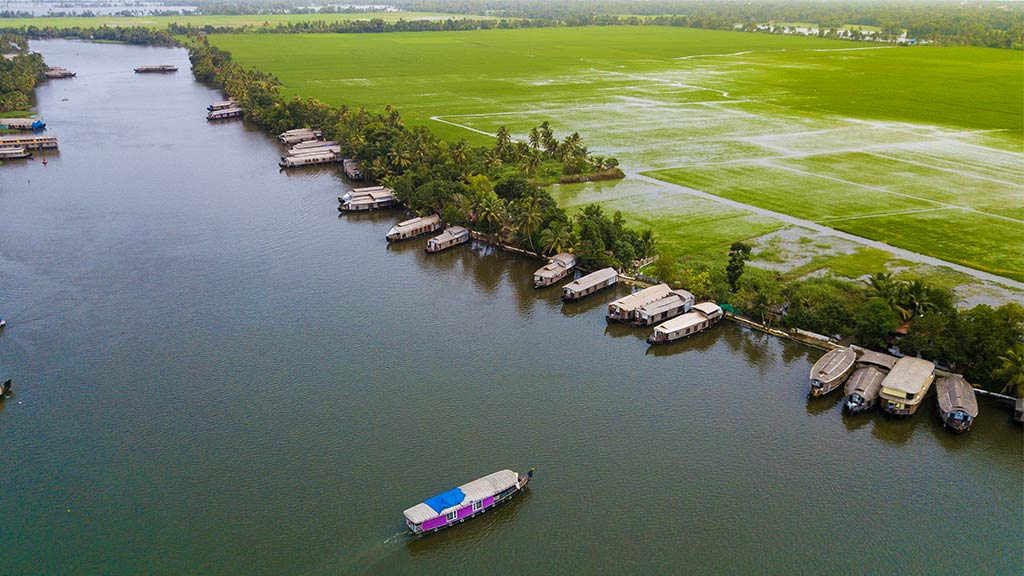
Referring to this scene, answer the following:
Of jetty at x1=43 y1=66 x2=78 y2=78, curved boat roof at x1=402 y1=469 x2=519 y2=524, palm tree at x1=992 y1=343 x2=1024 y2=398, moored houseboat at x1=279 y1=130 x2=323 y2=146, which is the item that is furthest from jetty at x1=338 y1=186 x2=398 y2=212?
jetty at x1=43 y1=66 x2=78 y2=78

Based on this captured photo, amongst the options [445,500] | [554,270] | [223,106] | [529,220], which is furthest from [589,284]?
[223,106]

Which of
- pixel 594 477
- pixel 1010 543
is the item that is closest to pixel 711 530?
pixel 594 477

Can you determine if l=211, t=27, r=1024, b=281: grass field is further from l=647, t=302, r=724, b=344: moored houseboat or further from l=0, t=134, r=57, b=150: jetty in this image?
l=0, t=134, r=57, b=150: jetty

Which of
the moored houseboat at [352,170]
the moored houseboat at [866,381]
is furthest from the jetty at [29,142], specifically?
the moored houseboat at [866,381]

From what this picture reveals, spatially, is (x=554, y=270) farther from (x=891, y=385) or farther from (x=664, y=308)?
(x=891, y=385)

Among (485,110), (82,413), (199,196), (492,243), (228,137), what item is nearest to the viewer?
(82,413)

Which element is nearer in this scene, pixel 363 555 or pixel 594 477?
pixel 363 555

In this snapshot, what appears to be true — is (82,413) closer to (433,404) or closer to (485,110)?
(433,404)
